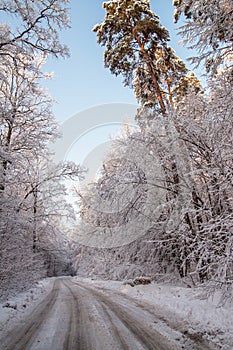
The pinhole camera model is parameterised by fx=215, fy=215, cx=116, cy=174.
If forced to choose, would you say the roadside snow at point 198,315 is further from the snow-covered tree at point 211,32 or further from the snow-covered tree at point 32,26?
the snow-covered tree at point 32,26

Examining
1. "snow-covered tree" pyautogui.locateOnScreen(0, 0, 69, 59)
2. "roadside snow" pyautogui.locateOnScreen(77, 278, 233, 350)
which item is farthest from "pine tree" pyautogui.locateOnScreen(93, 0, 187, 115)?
"roadside snow" pyautogui.locateOnScreen(77, 278, 233, 350)

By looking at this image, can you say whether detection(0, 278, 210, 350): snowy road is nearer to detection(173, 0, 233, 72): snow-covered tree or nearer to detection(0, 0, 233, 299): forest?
detection(0, 0, 233, 299): forest

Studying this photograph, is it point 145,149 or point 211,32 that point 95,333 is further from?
point 211,32

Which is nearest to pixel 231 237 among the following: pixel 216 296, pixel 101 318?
pixel 216 296

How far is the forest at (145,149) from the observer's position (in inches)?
203

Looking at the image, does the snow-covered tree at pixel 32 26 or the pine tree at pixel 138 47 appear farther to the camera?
the pine tree at pixel 138 47

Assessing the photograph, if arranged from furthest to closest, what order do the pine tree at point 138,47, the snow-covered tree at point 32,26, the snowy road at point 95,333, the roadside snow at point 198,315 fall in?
the pine tree at point 138,47 → the snow-covered tree at point 32,26 → the roadside snow at point 198,315 → the snowy road at point 95,333

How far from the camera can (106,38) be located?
11.0 meters

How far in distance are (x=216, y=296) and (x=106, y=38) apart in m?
12.0

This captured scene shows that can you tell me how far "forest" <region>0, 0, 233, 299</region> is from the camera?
516 cm

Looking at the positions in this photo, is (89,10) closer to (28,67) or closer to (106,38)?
(106,38)

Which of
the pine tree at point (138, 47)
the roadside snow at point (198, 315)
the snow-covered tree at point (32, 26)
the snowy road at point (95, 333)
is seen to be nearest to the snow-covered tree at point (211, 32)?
the snow-covered tree at point (32, 26)

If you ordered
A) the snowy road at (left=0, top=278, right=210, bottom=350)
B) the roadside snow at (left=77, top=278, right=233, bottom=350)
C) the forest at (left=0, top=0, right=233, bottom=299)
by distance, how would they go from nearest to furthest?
the snowy road at (left=0, top=278, right=210, bottom=350), the roadside snow at (left=77, top=278, right=233, bottom=350), the forest at (left=0, top=0, right=233, bottom=299)

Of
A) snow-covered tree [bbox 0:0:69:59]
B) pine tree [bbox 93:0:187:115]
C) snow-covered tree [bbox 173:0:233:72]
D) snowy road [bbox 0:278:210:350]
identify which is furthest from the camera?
pine tree [bbox 93:0:187:115]
